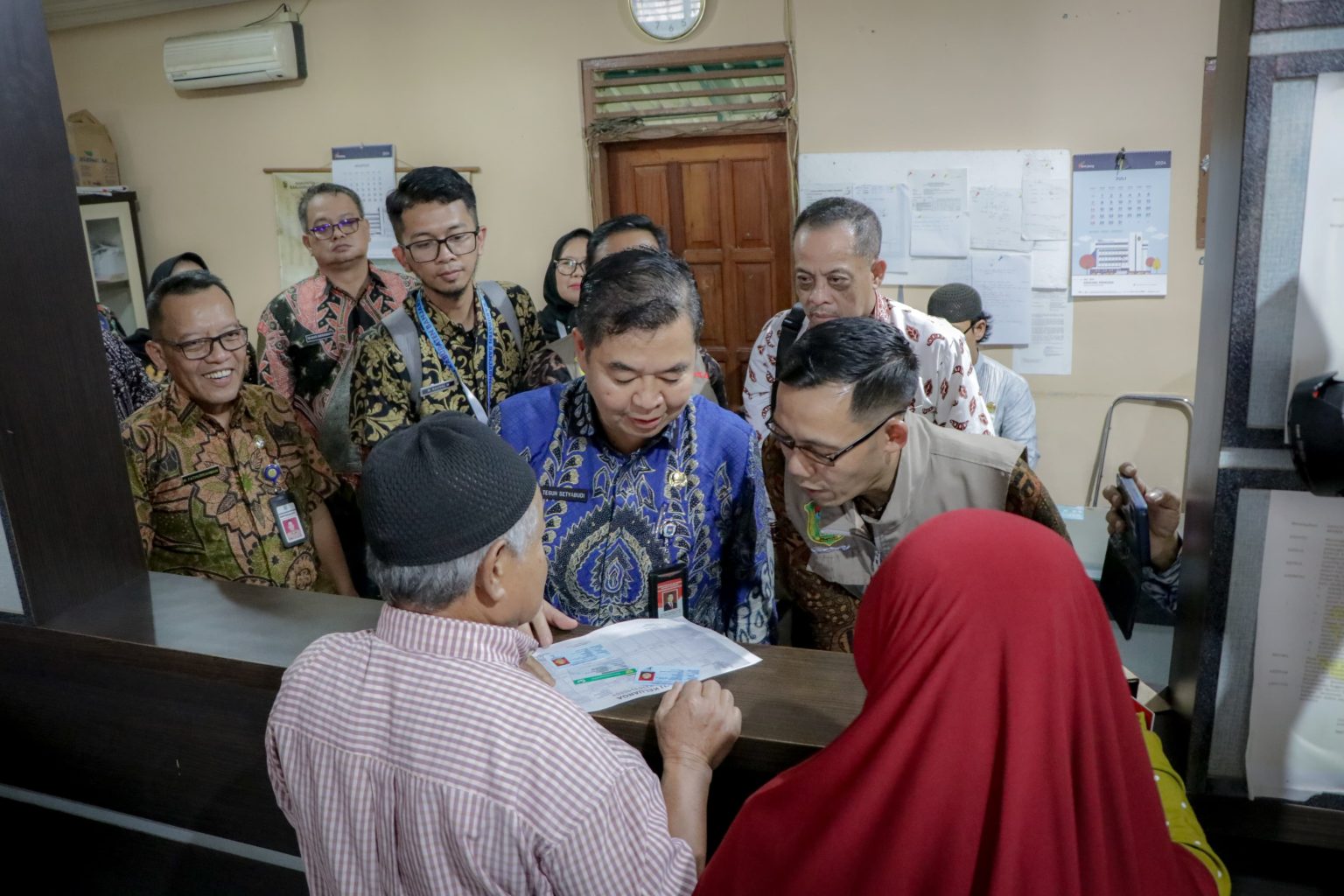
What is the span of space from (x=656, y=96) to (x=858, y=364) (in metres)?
3.38

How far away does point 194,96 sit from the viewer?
5.40 m

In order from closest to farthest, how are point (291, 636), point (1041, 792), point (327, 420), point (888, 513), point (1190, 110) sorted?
1. point (1041, 792)
2. point (291, 636)
3. point (888, 513)
4. point (327, 420)
5. point (1190, 110)

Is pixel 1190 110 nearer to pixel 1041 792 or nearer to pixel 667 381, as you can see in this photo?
pixel 667 381

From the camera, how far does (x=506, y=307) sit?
2529 millimetres

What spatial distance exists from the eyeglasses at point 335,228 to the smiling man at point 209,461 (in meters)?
0.86

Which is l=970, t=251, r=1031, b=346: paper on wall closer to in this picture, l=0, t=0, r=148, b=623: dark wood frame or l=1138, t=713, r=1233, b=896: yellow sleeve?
l=1138, t=713, r=1233, b=896: yellow sleeve

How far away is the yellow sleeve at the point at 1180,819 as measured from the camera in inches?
39.0

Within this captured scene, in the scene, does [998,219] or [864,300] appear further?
[998,219]

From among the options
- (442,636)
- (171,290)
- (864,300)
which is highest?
(171,290)

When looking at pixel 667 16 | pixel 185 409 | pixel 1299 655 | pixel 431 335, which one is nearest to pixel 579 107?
pixel 667 16

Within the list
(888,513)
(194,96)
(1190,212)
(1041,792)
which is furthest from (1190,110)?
(194,96)

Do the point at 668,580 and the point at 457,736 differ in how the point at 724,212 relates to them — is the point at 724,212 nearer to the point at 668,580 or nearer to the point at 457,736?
the point at 668,580

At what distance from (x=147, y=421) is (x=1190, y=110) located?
4.03 m

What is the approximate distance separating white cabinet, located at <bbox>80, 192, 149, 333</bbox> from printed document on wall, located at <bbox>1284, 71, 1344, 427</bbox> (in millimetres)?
5936
